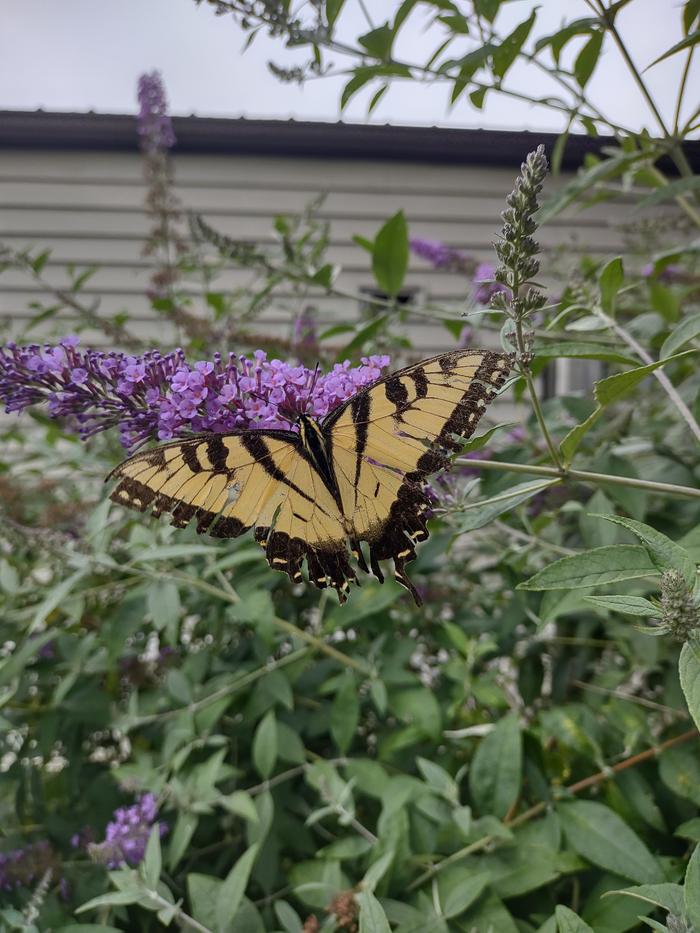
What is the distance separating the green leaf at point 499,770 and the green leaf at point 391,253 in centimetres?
111

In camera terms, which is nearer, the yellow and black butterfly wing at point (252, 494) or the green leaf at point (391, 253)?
the yellow and black butterfly wing at point (252, 494)

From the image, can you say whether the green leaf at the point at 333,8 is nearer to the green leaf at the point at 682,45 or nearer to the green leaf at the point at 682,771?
the green leaf at the point at 682,45

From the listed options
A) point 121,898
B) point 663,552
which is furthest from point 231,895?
point 663,552

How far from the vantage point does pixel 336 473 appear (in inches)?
44.2

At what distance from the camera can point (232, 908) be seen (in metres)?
1.14

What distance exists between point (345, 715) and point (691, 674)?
36.9 inches

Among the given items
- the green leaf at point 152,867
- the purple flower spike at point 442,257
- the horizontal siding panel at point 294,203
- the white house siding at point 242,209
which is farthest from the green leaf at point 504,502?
the horizontal siding panel at point 294,203

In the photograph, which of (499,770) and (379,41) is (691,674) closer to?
(499,770)

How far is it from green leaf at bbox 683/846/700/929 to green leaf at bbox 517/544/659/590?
0.33 meters

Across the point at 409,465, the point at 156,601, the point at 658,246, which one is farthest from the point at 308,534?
the point at 658,246

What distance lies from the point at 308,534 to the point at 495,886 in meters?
0.73

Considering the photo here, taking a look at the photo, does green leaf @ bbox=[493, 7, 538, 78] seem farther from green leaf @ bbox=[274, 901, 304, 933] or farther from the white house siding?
the white house siding

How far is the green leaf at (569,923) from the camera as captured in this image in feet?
2.81

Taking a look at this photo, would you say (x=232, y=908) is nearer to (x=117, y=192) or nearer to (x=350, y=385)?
(x=350, y=385)
